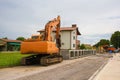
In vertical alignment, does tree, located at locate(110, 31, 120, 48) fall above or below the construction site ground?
above

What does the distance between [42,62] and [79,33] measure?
50972mm

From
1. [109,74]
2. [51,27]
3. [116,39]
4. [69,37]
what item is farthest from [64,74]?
[116,39]

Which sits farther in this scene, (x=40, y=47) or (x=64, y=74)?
(x=40, y=47)

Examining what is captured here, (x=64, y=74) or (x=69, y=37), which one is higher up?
(x=69, y=37)

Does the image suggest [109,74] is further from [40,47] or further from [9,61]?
[9,61]

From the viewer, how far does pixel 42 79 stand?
452 inches

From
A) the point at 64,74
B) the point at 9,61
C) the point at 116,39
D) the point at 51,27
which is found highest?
the point at 116,39

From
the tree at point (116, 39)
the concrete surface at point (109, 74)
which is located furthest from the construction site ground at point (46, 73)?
the tree at point (116, 39)

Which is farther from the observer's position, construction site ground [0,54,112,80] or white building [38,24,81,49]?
white building [38,24,81,49]

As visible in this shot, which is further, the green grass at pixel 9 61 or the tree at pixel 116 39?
the tree at pixel 116 39

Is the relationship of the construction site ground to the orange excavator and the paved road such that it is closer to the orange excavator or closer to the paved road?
the paved road

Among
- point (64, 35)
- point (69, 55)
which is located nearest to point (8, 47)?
point (64, 35)

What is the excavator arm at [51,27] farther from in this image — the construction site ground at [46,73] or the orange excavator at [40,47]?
the construction site ground at [46,73]

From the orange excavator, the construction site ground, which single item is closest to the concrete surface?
the construction site ground
